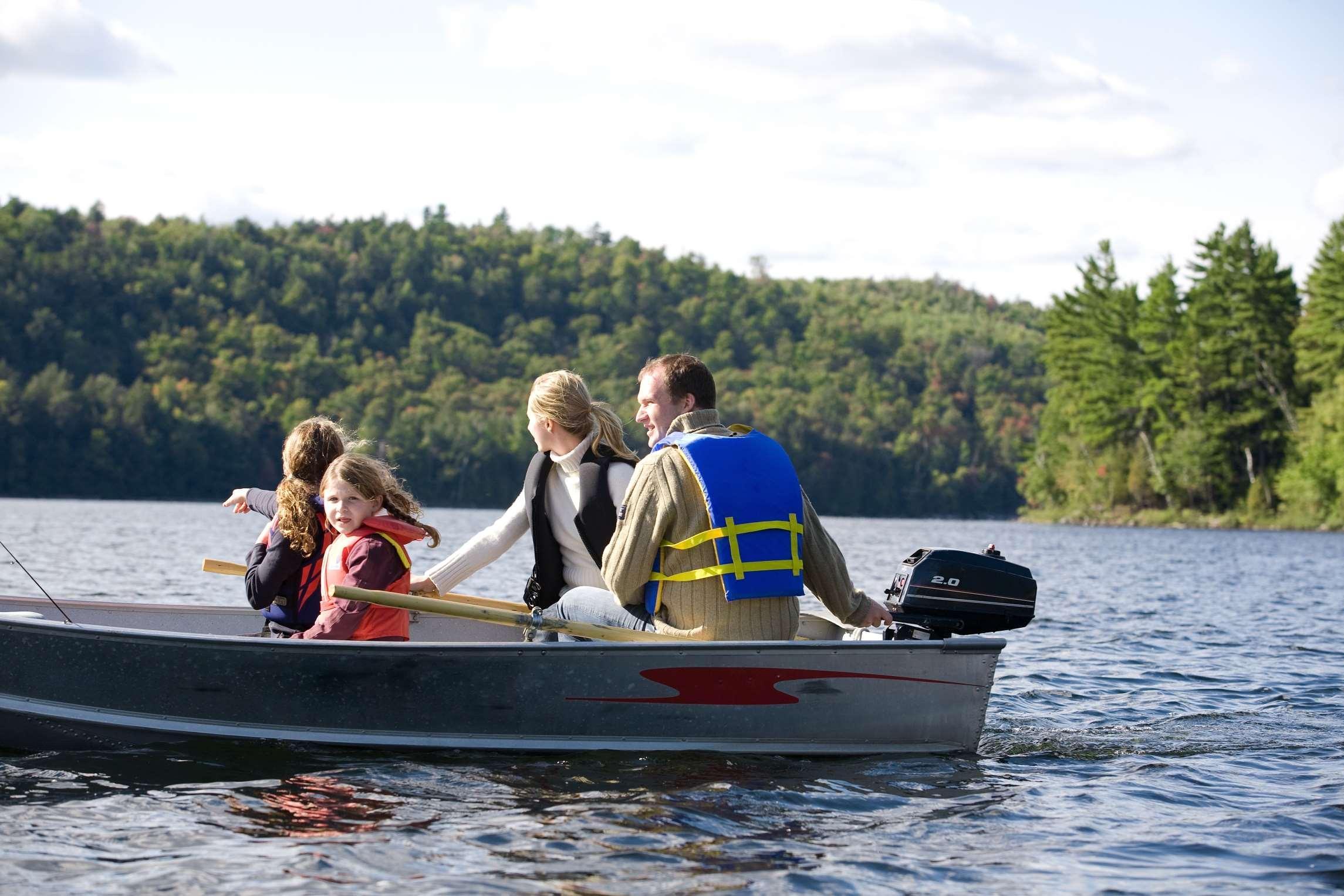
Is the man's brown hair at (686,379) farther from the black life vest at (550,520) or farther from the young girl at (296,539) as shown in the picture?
the young girl at (296,539)

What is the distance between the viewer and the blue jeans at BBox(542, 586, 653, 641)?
621 centimetres

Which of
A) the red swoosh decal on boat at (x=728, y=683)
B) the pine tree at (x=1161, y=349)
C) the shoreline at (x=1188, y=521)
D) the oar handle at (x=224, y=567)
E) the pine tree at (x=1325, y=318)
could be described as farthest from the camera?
the pine tree at (x=1161, y=349)

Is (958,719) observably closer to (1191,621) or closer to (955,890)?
(955,890)

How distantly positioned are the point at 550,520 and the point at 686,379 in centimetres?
90

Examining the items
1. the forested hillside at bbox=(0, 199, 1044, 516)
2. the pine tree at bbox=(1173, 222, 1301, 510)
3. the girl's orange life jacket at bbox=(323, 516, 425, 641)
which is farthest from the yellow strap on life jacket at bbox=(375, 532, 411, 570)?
the forested hillside at bbox=(0, 199, 1044, 516)

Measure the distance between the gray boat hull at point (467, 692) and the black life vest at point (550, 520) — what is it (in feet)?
1.50

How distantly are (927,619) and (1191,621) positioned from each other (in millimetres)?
A: 9292

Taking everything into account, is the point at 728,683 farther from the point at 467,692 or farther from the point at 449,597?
the point at 449,597

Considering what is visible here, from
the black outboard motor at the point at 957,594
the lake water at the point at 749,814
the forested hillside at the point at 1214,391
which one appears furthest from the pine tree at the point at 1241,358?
the black outboard motor at the point at 957,594

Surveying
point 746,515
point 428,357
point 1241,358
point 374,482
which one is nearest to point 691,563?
point 746,515

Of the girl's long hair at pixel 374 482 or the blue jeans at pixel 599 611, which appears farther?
the blue jeans at pixel 599 611

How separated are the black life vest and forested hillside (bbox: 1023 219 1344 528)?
51650 millimetres

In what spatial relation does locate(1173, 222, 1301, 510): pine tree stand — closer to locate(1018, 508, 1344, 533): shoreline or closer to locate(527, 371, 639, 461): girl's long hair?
locate(1018, 508, 1344, 533): shoreline

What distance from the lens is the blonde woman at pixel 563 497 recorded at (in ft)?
20.5
